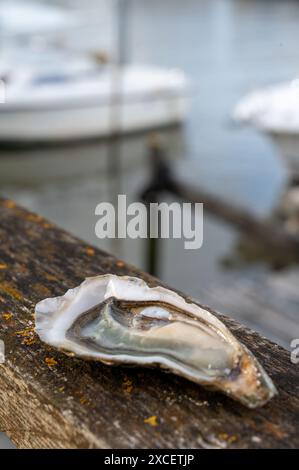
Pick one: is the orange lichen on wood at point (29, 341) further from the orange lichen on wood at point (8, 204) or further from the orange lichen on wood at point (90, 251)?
Answer: the orange lichen on wood at point (8, 204)

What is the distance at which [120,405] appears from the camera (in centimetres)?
90

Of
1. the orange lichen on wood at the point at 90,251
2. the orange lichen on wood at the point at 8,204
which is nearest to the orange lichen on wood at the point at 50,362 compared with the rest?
the orange lichen on wood at the point at 90,251

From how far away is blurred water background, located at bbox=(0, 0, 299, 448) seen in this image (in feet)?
31.3

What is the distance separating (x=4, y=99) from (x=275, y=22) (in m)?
15.3

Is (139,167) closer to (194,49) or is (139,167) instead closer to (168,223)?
(168,223)

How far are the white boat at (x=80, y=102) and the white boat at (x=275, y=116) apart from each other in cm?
449

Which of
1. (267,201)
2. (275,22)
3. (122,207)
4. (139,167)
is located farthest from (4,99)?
(275,22)

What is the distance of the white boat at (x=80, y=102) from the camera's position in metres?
13.8

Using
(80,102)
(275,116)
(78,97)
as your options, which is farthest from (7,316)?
(80,102)

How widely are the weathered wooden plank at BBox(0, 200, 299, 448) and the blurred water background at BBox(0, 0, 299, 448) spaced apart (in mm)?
5115

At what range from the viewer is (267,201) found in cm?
1156

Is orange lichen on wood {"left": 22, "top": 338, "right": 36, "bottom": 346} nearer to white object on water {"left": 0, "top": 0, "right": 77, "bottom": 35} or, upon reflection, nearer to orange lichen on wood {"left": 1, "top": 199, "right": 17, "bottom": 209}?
orange lichen on wood {"left": 1, "top": 199, "right": 17, "bottom": 209}

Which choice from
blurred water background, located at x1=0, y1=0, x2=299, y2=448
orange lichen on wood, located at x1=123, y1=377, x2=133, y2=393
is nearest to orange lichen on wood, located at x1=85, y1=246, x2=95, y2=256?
orange lichen on wood, located at x1=123, y1=377, x2=133, y2=393
